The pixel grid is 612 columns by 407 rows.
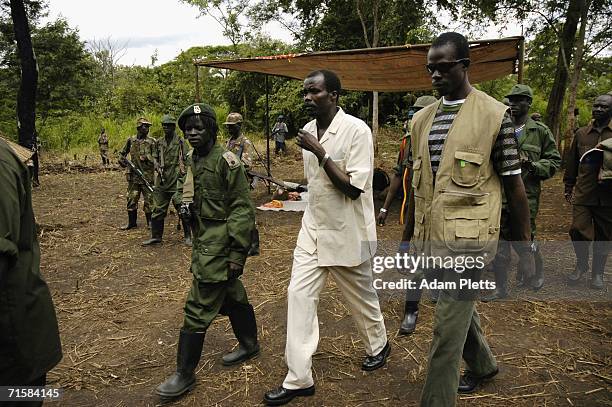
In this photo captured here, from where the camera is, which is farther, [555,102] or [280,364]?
[555,102]

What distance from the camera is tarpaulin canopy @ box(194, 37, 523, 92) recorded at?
6254 millimetres

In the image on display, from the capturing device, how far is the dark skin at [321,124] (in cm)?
272

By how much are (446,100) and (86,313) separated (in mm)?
3998

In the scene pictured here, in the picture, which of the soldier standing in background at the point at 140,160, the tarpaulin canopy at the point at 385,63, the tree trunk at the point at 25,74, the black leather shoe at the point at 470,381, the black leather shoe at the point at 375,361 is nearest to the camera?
the black leather shoe at the point at 470,381

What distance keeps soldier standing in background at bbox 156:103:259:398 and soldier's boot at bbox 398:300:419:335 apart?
1.43 metres

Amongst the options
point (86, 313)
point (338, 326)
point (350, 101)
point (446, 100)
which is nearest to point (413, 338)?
point (338, 326)

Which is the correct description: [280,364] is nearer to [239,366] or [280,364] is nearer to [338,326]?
[239,366]

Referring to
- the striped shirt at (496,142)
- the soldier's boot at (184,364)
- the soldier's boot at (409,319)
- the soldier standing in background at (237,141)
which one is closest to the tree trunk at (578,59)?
the soldier standing in background at (237,141)

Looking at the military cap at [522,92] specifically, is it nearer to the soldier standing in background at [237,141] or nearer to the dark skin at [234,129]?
the soldier standing in background at [237,141]

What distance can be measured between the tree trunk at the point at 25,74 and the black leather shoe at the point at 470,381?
1206 centimetres

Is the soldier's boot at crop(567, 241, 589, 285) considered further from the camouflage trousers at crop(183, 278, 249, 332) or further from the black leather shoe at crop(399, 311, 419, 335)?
the camouflage trousers at crop(183, 278, 249, 332)

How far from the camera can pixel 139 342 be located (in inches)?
154

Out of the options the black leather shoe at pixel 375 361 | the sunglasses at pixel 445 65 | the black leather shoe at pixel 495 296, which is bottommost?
the black leather shoe at pixel 375 361

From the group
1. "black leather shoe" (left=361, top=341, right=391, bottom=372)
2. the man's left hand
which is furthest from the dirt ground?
the man's left hand
